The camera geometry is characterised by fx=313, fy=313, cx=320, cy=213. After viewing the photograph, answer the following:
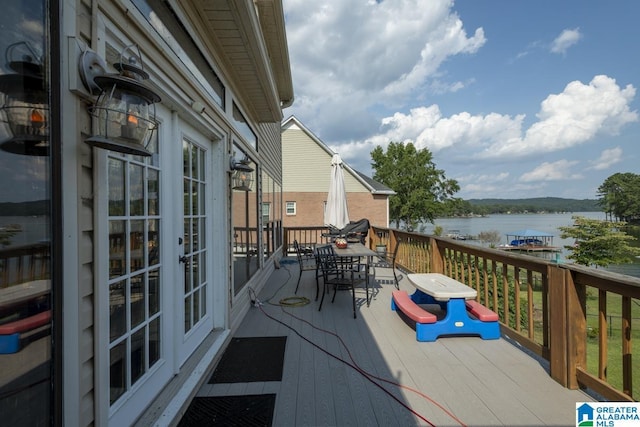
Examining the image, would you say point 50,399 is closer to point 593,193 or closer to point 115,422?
point 115,422

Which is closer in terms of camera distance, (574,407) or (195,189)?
(574,407)

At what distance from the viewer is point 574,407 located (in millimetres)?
1935

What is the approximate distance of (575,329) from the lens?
2113mm

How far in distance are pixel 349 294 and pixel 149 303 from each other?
343cm

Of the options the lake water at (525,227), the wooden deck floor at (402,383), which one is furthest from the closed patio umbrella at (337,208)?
the lake water at (525,227)

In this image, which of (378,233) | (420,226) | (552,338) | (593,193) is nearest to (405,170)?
(420,226)

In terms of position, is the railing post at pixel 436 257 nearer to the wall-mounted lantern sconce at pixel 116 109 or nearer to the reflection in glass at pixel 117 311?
the reflection in glass at pixel 117 311

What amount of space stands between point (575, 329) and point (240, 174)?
3182mm

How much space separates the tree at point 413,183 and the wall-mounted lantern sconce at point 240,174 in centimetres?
2494

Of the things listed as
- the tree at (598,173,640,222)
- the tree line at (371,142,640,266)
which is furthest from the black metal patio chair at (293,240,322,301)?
the tree at (598,173,640,222)

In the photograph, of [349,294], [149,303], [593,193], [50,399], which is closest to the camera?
[50,399]

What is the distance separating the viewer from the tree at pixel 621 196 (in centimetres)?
3862

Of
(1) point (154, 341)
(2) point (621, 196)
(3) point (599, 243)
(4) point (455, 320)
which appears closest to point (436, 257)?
(4) point (455, 320)

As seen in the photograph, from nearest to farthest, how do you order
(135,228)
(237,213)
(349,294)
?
(135,228) < (237,213) < (349,294)
